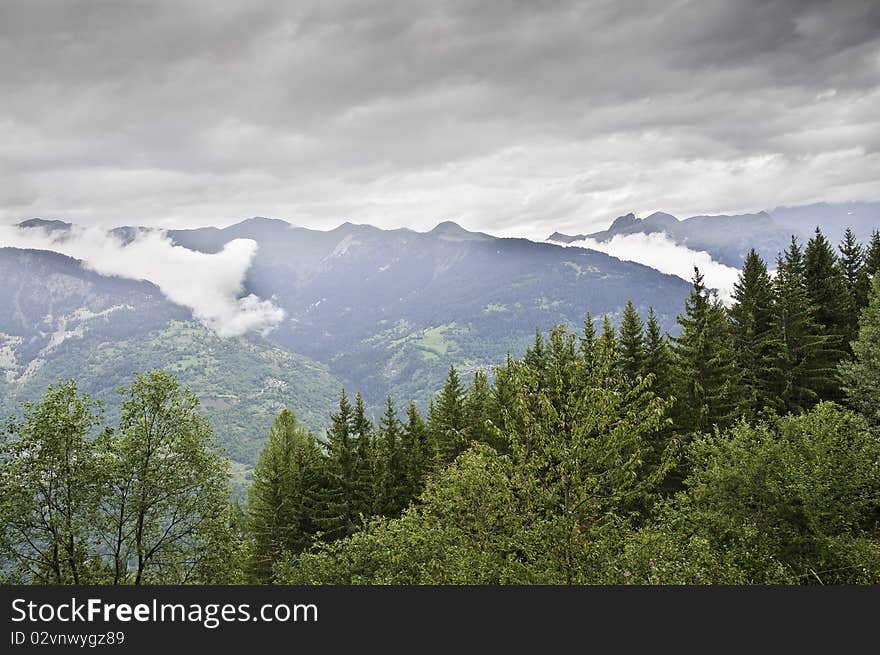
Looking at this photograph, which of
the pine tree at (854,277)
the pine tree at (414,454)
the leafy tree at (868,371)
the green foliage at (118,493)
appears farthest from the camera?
the pine tree at (854,277)

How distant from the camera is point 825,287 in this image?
1961 inches

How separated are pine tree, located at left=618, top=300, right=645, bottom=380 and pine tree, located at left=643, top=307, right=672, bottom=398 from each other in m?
0.58

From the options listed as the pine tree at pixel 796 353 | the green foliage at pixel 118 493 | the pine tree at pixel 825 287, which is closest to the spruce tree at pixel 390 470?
the green foliage at pixel 118 493

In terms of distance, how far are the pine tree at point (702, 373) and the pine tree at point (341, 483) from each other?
2723 centimetres

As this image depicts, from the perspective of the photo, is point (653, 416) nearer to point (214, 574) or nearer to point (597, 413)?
point (597, 413)

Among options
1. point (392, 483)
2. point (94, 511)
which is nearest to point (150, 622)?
point (94, 511)

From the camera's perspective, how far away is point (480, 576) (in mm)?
17594

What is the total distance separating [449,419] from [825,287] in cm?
3581

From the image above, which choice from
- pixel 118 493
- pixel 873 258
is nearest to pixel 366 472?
pixel 118 493

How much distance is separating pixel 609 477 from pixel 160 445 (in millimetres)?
20252

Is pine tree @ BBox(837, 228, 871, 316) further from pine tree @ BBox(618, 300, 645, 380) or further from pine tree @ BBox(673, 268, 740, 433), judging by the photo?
pine tree @ BBox(618, 300, 645, 380)

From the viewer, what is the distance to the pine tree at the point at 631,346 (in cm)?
4206

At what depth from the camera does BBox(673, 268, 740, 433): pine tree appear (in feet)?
130

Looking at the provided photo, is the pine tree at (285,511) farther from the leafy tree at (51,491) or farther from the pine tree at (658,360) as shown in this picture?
the pine tree at (658,360)
